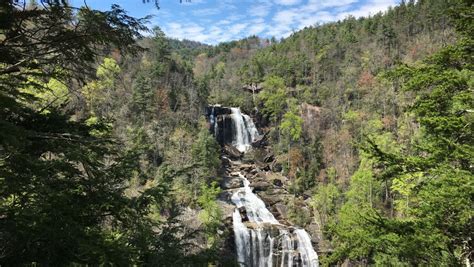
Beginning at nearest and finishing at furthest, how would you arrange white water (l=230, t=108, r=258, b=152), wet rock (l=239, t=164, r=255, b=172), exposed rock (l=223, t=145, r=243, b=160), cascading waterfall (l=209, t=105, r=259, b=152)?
wet rock (l=239, t=164, r=255, b=172)
exposed rock (l=223, t=145, r=243, b=160)
cascading waterfall (l=209, t=105, r=259, b=152)
white water (l=230, t=108, r=258, b=152)

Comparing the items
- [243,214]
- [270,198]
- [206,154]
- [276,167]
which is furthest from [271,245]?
[276,167]

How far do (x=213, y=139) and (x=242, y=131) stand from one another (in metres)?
12.0

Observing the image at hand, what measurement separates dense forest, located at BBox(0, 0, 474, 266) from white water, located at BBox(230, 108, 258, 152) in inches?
94.7

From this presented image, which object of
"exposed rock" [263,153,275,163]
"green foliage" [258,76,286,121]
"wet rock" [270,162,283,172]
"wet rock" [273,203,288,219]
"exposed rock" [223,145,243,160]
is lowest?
"wet rock" [273,203,288,219]

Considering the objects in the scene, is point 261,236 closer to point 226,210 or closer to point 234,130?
point 226,210

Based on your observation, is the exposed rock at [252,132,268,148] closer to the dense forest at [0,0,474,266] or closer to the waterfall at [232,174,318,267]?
the dense forest at [0,0,474,266]

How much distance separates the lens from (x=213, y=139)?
41.8m

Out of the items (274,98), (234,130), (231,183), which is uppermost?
(274,98)

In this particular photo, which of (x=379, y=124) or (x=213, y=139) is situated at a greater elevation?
(x=379, y=124)

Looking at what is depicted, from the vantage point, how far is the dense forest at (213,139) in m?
4.83

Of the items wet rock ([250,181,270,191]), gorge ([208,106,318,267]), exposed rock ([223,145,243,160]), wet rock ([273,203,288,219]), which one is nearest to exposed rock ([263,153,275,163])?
exposed rock ([223,145,243,160])

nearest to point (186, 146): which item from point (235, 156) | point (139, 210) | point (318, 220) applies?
point (235, 156)

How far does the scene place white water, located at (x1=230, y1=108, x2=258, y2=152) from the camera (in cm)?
5191

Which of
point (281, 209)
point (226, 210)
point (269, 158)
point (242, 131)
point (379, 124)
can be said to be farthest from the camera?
point (242, 131)
